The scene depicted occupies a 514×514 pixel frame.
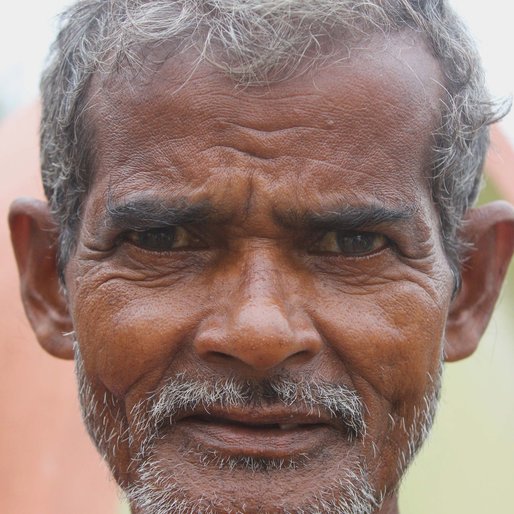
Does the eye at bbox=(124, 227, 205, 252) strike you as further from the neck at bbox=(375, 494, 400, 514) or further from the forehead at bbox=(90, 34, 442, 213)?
the neck at bbox=(375, 494, 400, 514)

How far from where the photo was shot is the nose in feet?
7.11

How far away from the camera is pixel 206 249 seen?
245 centimetres

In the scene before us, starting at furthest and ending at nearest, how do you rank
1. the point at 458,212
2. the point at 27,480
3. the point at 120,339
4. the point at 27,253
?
the point at 27,480 → the point at 27,253 → the point at 458,212 → the point at 120,339

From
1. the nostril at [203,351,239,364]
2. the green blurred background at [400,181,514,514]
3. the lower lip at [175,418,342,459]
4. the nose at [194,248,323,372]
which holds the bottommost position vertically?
the green blurred background at [400,181,514,514]

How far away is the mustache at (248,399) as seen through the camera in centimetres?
226

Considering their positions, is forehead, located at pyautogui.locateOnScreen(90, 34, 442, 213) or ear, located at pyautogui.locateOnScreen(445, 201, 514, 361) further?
ear, located at pyautogui.locateOnScreen(445, 201, 514, 361)

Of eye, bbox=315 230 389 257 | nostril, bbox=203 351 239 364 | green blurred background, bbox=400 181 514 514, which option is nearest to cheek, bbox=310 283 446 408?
eye, bbox=315 230 389 257

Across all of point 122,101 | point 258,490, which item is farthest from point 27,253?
point 258,490

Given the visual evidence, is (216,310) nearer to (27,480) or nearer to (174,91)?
(174,91)

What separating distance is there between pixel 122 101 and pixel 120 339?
643 millimetres

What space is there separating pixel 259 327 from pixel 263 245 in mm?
281

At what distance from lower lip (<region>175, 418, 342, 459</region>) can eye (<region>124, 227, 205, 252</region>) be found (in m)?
0.47

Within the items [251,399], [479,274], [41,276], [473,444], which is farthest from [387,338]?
[473,444]

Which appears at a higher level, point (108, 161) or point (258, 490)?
point (108, 161)
